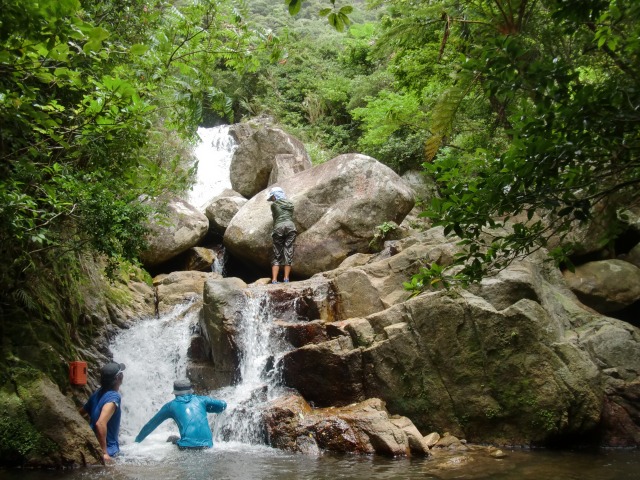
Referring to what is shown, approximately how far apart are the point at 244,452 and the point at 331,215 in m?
7.45

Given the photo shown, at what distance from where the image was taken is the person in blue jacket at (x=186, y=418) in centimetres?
673

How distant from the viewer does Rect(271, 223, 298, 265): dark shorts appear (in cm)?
1225

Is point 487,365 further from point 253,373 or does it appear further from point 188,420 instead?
point 188,420

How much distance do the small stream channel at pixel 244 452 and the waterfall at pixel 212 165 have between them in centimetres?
867

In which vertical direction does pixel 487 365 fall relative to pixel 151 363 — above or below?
below

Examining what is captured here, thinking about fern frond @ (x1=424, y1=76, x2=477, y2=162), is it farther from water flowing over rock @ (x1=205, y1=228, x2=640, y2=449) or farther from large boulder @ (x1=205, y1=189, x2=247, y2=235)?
large boulder @ (x1=205, y1=189, x2=247, y2=235)

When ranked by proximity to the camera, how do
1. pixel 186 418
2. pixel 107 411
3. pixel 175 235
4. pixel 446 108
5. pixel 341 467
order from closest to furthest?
pixel 341 467 → pixel 107 411 → pixel 186 418 → pixel 446 108 → pixel 175 235

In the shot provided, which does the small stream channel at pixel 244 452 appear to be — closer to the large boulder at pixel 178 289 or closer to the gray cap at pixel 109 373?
the large boulder at pixel 178 289

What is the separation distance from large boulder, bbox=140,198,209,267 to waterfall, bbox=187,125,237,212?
350cm

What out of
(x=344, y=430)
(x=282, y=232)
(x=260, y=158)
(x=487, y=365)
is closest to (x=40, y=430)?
(x=344, y=430)

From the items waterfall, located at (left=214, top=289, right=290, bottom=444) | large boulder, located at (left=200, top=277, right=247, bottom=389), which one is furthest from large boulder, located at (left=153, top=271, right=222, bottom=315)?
waterfall, located at (left=214, top=289, right=290, bottom=444)

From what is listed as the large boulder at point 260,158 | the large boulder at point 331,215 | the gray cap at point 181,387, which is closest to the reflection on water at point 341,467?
the gray cap at point 181,387

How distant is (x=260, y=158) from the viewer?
743 inches

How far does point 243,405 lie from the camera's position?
7832 millimetres
